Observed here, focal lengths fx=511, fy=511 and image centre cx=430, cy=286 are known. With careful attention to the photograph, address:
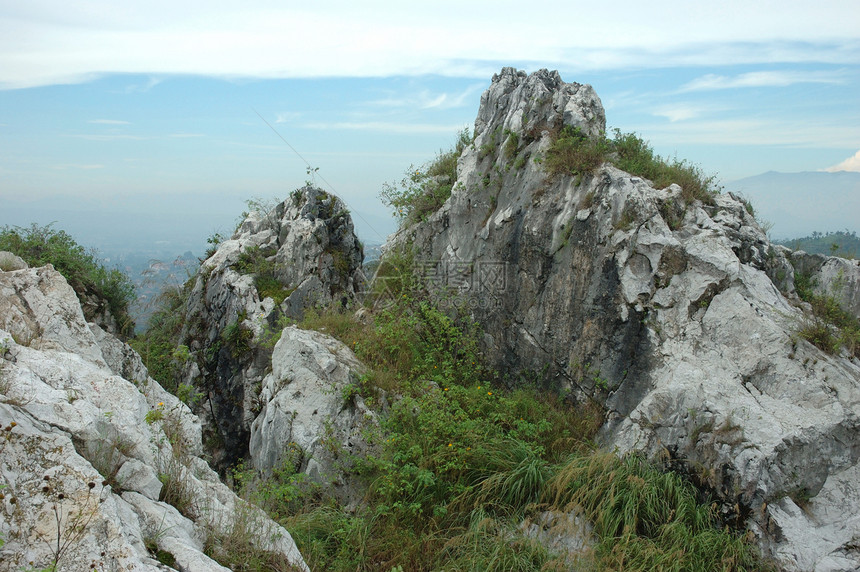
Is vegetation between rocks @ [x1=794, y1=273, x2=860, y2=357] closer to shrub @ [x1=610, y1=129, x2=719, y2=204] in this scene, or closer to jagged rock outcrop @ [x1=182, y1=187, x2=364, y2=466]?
shrub @ [x1=610, y1=129, x2=719, y2=204]

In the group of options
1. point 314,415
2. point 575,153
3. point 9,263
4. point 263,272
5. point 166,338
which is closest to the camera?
point 9,263

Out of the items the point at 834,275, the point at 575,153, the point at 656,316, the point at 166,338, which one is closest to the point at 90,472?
the point at 656,316

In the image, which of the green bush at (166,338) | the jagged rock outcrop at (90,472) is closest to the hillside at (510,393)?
the jagged rock outcrop at (90,472)

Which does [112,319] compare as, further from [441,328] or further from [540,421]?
[540,421]

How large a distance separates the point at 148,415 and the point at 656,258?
27.1 ft

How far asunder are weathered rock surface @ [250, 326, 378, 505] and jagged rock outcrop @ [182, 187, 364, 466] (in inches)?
72.7

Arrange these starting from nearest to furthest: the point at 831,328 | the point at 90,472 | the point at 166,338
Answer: the point at 90,472 < the point at 831,328 < the point at 166,338

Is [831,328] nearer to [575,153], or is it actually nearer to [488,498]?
[575,153]

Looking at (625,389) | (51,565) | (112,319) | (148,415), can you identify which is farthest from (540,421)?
(112,319)

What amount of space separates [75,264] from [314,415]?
879 cm

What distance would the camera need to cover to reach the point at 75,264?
13.4m

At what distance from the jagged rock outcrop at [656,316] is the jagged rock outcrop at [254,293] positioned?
2.75 metres

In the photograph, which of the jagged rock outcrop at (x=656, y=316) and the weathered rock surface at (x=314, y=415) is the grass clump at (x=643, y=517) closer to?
the jagged rock outcrop at (x=656, y=316)

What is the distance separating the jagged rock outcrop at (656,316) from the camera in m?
6.71
